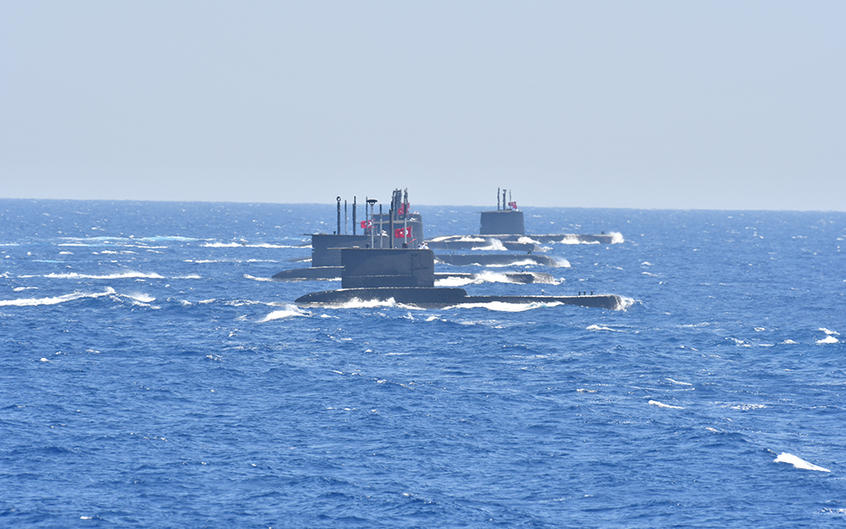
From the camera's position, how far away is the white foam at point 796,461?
3853 centimetres

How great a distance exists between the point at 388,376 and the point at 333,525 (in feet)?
72.2


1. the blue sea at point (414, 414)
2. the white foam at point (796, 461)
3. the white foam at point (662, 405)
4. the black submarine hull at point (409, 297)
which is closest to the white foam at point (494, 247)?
the blue sea at point (414, 414)

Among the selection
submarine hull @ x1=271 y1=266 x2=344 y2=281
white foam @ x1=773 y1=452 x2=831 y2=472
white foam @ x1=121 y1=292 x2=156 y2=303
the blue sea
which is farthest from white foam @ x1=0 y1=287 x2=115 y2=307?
white foam @ x1=773 y1=452 x2=831 y2=472

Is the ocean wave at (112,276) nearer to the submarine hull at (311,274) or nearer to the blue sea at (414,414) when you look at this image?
the submarine hull at (311,274)

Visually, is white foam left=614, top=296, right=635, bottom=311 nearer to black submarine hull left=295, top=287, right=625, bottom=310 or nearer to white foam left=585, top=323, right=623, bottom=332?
black submarine hull left=295, top=287, right=625, bottom=310

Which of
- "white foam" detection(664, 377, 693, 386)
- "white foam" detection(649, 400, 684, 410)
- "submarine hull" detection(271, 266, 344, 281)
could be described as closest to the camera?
"white foam" detection(649, 400, 684, 410)

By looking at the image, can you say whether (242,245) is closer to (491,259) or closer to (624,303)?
(491,259)

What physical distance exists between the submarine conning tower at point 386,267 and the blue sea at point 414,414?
216 cm

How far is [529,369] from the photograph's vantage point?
189ft

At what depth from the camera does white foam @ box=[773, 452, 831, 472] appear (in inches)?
1517

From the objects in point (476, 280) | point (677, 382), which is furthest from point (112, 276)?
point (677, 382)

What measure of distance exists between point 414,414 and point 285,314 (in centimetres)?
3266

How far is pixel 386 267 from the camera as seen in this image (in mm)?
79312

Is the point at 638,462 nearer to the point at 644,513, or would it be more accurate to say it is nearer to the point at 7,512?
the point at 644,513
